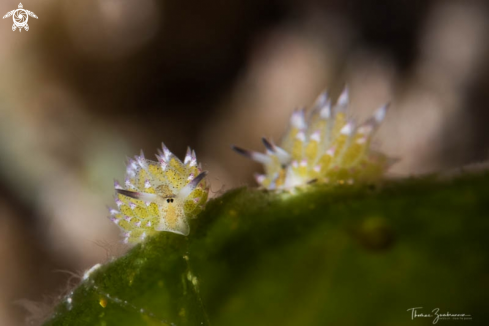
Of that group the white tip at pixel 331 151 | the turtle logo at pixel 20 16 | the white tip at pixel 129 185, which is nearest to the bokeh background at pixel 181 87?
the turtle logo at pixel 20 16

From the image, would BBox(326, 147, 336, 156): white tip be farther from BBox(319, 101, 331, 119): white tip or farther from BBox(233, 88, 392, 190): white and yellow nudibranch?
BBox(319, 101, 331, 119): white tip

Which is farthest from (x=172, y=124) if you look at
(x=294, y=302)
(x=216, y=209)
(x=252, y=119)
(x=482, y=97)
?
(x=482, y=97)

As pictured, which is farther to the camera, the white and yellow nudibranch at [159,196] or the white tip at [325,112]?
the white tip at [325,112]

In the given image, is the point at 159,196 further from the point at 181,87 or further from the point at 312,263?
the point at 181,87

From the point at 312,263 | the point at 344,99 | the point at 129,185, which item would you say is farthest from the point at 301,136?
the point at 129,185

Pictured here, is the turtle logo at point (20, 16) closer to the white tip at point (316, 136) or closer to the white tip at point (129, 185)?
the white tip at point (129, 185)

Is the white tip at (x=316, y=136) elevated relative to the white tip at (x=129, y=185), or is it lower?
elevated

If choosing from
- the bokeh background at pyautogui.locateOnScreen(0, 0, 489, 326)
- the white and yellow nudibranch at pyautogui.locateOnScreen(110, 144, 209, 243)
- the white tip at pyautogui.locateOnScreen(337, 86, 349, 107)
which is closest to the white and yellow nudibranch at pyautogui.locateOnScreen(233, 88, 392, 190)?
the white tip at pyautogui.locateOnScreen(337, 86, 349, 107)
